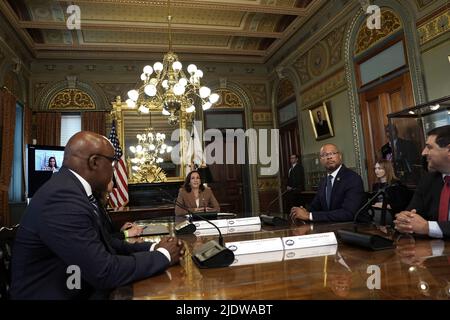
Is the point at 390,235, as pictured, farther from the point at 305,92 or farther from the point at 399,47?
the point at 305,92

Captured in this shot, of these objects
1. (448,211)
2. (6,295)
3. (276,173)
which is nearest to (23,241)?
(6,295)

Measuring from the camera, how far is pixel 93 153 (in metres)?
1.32

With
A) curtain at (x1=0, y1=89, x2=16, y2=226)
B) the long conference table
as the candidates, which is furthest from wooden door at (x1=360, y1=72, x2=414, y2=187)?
curtain at (x1=0, y1=89, x2=16, y2=226)

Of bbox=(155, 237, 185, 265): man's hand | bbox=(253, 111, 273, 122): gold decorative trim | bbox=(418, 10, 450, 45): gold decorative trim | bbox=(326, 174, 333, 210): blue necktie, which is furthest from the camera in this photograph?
bbox=(253, 111, 273, 122): gold decorative trim

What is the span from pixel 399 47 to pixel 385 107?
→ 842 millimetres

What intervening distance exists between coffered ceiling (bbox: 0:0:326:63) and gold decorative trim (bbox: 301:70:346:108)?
126 centimetres

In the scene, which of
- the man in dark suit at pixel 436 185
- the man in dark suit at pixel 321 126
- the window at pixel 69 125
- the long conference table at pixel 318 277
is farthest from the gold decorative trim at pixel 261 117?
the long conference table at pixel 318 277

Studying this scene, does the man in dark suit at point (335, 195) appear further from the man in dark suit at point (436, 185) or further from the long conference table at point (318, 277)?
the long conference table at point (318, 277)

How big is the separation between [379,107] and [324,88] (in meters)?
1.38

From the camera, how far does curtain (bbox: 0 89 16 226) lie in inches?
207

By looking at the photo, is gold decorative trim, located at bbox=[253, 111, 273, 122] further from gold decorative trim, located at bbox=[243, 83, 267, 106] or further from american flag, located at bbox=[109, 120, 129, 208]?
american flag, located at bbox=[109, 120, 129, 208]

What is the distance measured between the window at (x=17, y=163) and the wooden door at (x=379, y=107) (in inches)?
249

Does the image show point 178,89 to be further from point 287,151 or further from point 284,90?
point 287,151

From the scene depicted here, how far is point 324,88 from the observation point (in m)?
6.07
